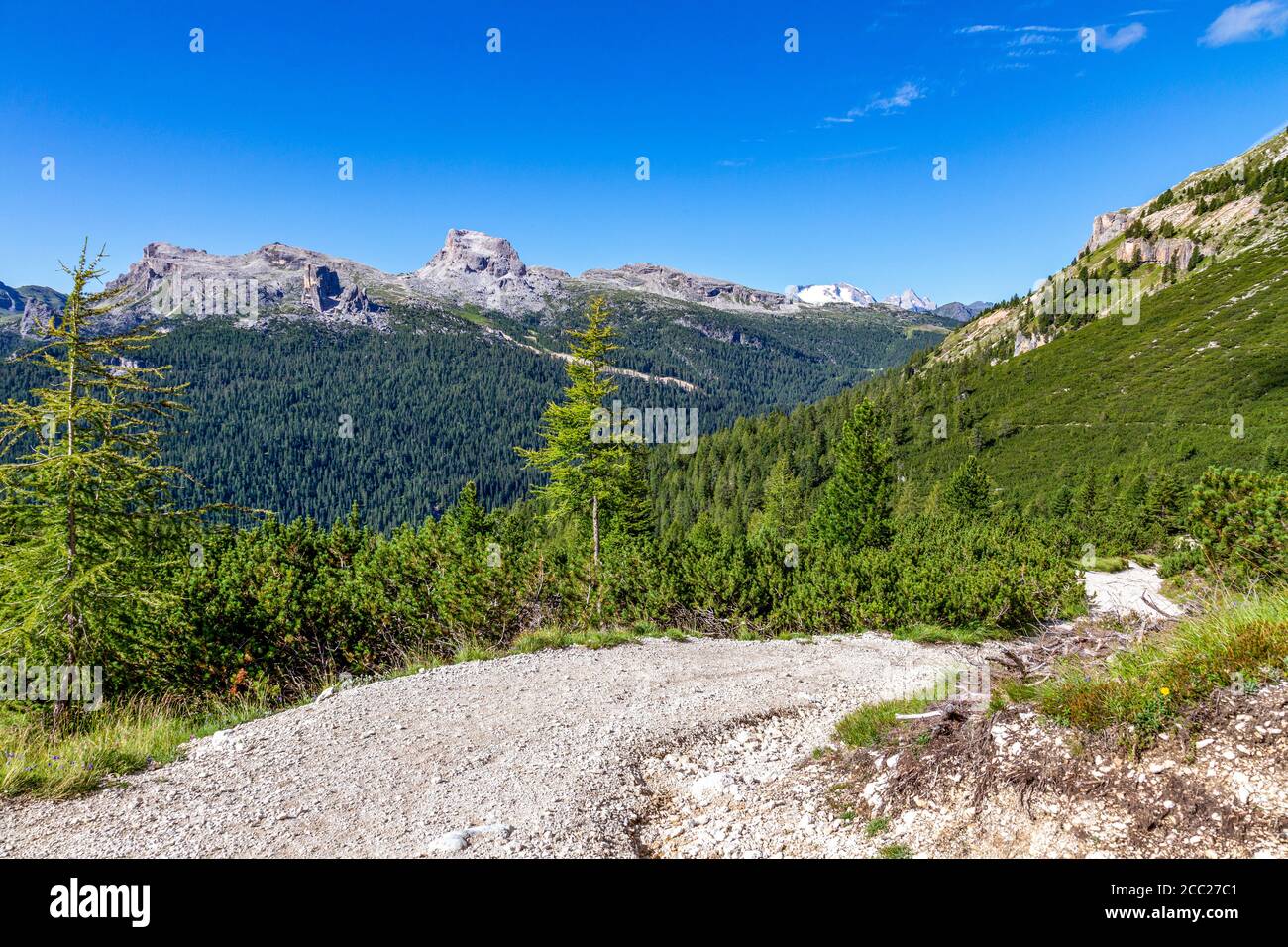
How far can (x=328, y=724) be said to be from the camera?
812cm

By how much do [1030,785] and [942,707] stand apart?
1616mm

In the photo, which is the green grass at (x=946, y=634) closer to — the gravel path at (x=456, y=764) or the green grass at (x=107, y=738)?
the gravel path at (x=456, y=764)

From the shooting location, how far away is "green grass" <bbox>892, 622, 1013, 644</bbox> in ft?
50.6

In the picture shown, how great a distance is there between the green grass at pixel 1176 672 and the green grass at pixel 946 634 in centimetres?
1029

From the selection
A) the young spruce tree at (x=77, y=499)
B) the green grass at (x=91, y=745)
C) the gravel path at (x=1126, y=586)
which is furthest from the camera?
the gravel path at (x=1126, y=586)

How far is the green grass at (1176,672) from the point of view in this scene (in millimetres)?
4449

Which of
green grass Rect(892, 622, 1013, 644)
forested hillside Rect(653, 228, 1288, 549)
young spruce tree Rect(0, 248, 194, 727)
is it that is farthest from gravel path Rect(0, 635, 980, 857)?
forested hillside Rect(653, 228, 1288, 549)

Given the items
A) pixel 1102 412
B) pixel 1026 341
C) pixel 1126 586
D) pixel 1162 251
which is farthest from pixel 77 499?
pixel 1162 251

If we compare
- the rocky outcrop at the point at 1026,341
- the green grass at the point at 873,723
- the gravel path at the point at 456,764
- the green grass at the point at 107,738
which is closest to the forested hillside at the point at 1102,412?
the rocky outcrop at the point at 1026,341

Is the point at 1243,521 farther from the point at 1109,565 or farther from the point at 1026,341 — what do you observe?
the point at 1026,341

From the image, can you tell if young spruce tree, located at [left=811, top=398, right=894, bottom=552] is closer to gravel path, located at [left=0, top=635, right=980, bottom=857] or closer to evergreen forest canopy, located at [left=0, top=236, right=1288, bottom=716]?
evergreen forest canopy, located at [left=0, top=236, right=1288, bottom=716]

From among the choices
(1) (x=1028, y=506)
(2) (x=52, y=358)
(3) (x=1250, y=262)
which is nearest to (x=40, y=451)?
(2) (x=52, y=358)

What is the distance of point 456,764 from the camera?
6824 mm

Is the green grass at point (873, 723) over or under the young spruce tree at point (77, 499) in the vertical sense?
under
